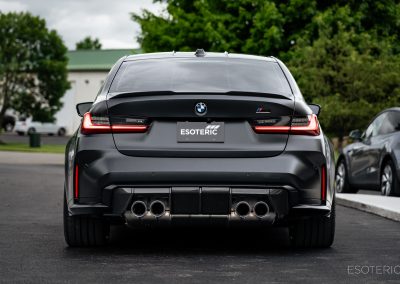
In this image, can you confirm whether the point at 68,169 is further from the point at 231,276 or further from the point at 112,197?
the point at 231,276

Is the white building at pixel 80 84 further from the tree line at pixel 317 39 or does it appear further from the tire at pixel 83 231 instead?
the tire at pixel 83 231

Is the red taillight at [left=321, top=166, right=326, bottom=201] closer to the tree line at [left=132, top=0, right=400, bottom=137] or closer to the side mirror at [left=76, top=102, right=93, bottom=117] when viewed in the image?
the side mirror at [left=76, top=102, right=93, bottom=117]

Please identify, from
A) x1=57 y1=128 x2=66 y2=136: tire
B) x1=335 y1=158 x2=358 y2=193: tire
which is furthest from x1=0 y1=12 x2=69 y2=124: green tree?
x1=335 y1=158 x2=358 y2=193: tire

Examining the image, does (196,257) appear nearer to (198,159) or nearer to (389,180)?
(198,159)

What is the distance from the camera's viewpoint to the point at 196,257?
22.8ft

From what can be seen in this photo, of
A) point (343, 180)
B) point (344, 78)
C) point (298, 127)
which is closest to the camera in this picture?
point (298, 127)

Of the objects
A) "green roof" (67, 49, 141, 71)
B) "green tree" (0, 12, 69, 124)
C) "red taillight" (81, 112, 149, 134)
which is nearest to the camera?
"red taillight" (81, 112, 149, 134)

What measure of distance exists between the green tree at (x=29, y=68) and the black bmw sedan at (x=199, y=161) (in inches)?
2067

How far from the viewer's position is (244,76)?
293 inches

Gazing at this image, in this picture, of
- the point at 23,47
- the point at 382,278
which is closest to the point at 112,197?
the point at 382,278

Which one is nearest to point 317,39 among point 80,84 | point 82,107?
point 82,107

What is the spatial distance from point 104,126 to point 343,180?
31.5 feet

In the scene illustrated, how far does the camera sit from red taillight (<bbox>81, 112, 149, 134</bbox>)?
6789 mm

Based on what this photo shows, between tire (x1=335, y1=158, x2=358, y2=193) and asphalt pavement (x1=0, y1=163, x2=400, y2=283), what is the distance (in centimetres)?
589
